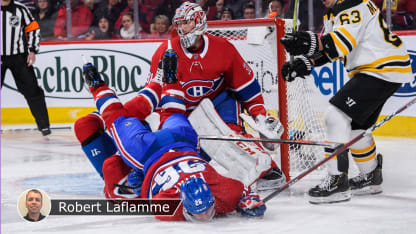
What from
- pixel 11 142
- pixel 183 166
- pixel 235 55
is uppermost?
pixel 235 55

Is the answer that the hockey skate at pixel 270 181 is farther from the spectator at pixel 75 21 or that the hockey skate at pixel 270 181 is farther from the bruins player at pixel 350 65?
the spectator at pixel 75 21

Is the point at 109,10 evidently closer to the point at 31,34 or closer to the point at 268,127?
the point at 31,34

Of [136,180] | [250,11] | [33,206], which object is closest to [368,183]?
[136,180]

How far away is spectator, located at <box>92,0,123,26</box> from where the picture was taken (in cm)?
629

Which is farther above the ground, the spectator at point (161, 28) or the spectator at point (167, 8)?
the spectator at point (167, 8)

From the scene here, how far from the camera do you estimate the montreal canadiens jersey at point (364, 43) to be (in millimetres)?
A: 3027

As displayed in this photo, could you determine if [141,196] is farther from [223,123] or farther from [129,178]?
[223,123]

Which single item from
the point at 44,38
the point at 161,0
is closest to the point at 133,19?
the point at 161,0

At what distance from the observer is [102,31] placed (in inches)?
248

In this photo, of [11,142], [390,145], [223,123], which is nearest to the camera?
[223,123]

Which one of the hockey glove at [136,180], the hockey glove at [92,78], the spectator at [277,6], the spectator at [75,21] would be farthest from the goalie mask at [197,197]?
the spectator at [75,21]

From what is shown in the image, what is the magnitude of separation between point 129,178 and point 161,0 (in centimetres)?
337

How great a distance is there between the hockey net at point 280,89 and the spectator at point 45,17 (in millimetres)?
2726

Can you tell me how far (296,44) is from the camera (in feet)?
9.87
